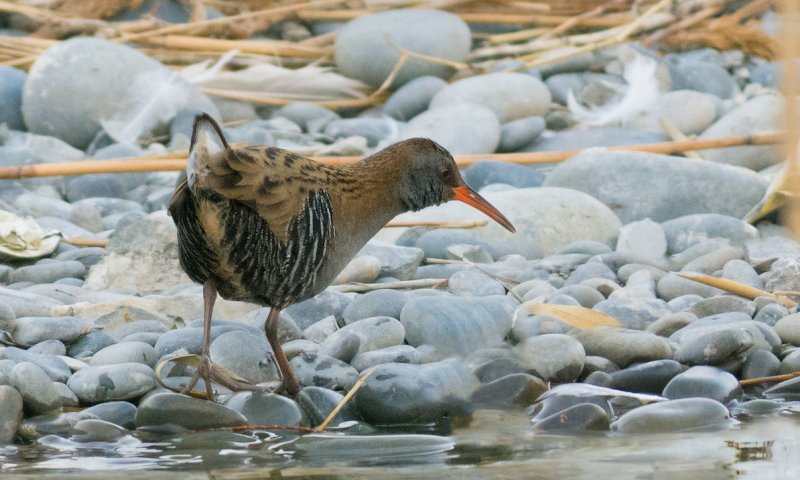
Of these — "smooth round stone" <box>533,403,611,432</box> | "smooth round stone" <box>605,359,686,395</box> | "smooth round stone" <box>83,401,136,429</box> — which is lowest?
"smooth round stone" <box>533,403,611,432</box>

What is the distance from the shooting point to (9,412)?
393 cm

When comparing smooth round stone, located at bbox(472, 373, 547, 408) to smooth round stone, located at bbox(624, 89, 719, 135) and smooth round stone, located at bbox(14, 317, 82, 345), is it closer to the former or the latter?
smooth round stone, located at bbox(14, 317, 82, 345)

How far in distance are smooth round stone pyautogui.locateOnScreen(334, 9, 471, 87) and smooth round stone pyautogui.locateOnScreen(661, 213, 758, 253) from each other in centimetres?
367

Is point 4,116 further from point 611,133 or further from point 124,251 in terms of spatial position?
point 611,133

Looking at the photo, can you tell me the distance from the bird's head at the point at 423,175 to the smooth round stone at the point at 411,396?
863 mm

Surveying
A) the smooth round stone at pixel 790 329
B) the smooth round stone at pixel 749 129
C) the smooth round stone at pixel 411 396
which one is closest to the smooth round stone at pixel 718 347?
the smooth round stone at pixel 790 329

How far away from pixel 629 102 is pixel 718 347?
5.00 m

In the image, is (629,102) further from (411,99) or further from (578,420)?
(578,420)

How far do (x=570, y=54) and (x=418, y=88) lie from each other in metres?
1.31

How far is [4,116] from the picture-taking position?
346 inches

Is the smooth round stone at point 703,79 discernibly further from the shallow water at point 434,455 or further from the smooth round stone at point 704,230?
the shallow water at point 434,455

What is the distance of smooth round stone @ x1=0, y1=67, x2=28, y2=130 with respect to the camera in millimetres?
8789

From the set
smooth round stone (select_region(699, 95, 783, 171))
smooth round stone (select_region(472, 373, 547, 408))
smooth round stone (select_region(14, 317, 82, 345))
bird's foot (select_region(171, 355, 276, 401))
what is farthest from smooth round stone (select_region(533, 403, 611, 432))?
smooth round stone (select_region(699, 95, 783, 171))

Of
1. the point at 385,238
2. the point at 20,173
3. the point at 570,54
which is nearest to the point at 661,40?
the point at 570,54
